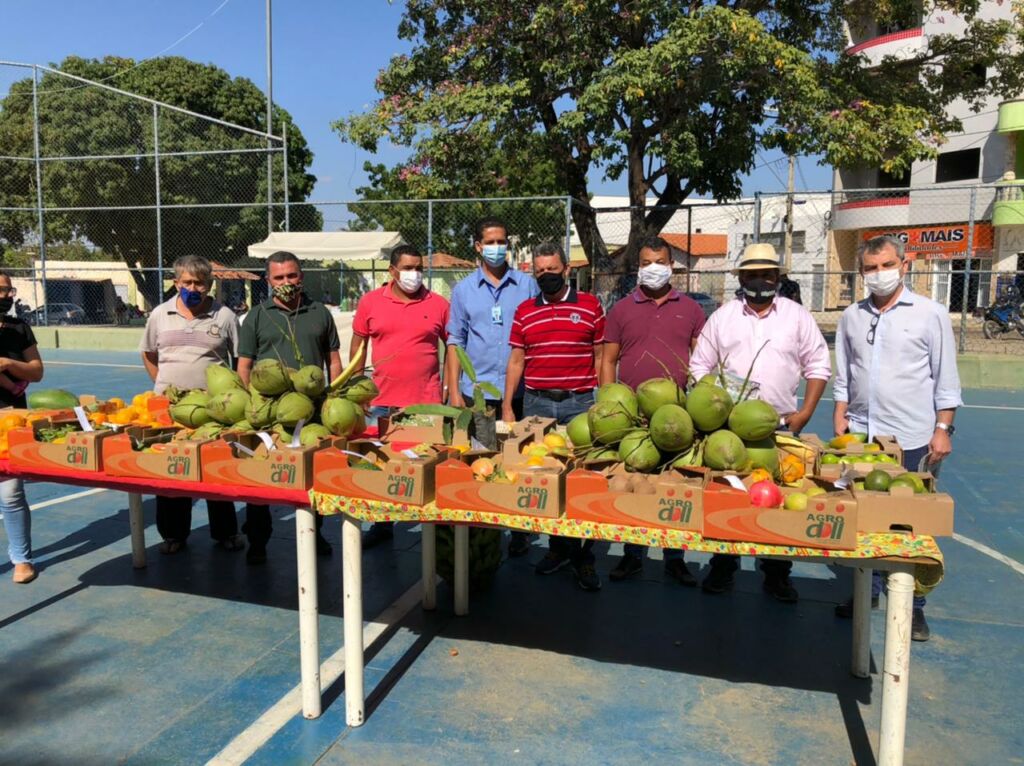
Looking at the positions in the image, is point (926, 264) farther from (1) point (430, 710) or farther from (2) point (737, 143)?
(1) point (430, 710)

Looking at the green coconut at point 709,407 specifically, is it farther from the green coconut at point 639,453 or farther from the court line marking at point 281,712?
the court line marking at point 281,712

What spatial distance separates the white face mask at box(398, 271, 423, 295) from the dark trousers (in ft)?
5.79

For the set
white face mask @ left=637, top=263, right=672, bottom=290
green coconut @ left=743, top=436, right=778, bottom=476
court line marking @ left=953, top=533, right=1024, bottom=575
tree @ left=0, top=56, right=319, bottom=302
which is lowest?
court line marking @ left=953, top=533, right=1024, bottom=575

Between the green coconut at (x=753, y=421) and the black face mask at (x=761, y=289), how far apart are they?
4.49 ft

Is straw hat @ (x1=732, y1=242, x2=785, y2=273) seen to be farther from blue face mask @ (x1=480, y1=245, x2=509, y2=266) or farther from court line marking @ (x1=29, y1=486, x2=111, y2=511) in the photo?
court line marking @ (x1=29, y1=486, x2=111, y2=511)

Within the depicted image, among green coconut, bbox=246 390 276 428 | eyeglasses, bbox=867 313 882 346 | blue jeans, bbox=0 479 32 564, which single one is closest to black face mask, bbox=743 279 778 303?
eyeglasses, bbox=867 313 882 346

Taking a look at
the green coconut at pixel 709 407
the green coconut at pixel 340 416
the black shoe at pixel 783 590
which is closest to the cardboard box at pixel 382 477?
the green coconut at pixel 340 416

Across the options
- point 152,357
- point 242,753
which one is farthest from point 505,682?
point 152,357

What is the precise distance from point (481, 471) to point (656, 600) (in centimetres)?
190

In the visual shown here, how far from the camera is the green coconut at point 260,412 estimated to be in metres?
3.18

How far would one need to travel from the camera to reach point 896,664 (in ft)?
8.25

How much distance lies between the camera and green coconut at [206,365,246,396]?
342 cm

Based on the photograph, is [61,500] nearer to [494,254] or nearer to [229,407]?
[229,407]

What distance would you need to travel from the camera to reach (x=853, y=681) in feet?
11.3
